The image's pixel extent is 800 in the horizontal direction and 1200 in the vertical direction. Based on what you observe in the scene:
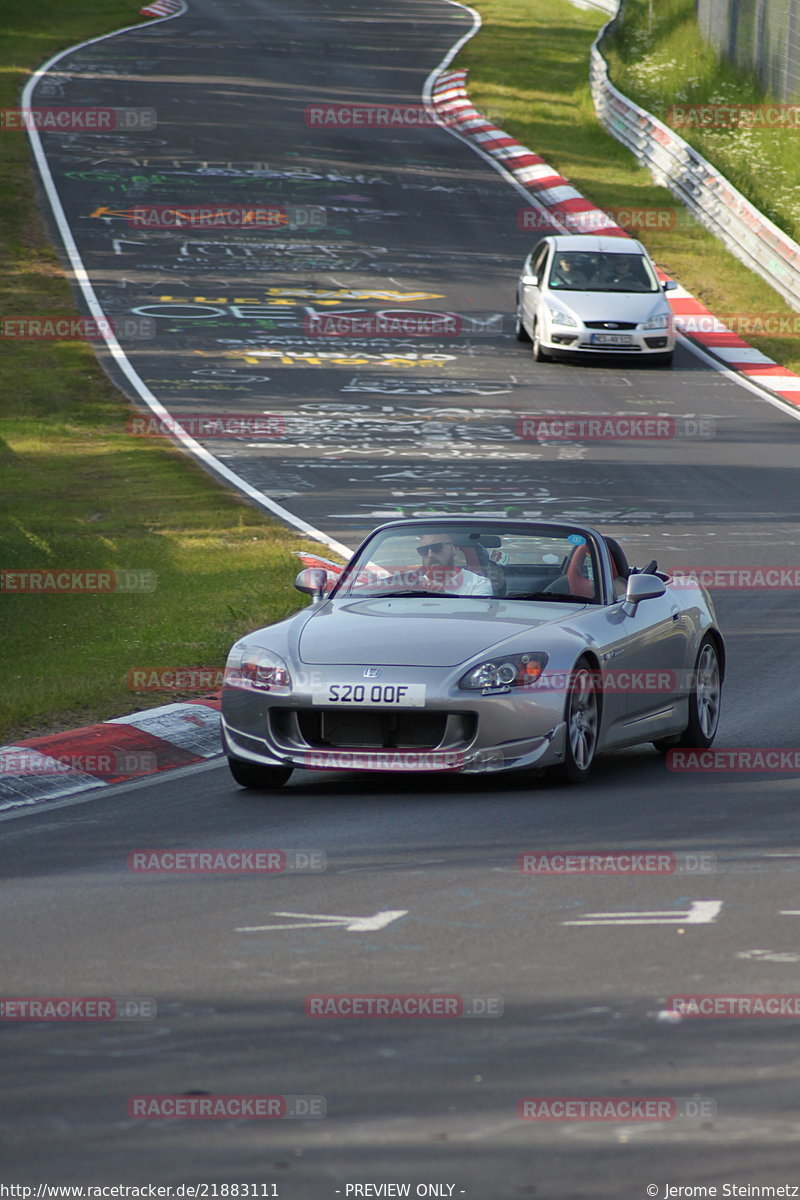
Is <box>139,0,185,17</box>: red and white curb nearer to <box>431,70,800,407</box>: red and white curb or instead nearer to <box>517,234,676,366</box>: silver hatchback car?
<box>431,70,800,407</box>: red and white curb

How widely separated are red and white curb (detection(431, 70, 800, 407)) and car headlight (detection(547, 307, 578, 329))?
2.38 metres

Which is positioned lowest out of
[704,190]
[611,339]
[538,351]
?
[538,351]

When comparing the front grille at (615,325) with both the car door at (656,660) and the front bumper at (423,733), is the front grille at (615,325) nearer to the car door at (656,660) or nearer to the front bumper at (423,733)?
the car door at (656,660)

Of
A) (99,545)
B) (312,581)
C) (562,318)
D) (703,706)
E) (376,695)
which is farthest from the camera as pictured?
(562,318)

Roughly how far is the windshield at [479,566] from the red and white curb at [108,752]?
4.09 ft

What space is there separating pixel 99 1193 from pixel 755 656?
9499 millimetres

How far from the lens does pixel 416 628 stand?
31.3 ft

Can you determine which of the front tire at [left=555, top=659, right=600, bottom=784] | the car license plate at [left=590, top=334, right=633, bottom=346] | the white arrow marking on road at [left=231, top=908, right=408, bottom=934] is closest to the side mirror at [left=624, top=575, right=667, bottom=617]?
the front tire at [left=555, top=659, right=600, bottom=784]

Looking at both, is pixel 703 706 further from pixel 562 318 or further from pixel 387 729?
pixel 562 318

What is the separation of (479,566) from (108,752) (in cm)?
223

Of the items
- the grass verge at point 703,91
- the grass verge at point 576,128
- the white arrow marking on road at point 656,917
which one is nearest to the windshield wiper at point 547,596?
the white arrow marking on road at point 656,917

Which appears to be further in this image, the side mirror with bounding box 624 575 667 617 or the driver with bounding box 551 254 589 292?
the driver with bounding box 551 254 589 292

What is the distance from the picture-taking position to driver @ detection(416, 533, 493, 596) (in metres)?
10.3

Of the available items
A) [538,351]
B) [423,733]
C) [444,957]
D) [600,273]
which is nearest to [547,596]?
[423,733]
